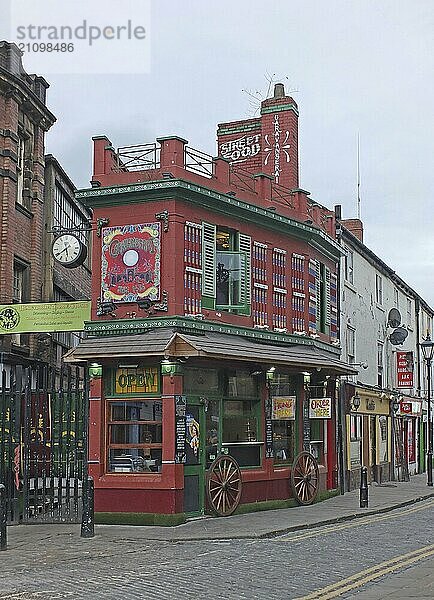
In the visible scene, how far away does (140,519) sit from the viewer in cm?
1948

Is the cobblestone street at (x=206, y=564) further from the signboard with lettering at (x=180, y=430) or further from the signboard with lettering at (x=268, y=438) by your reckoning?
the signboard with lettering at (x=268, y=438)

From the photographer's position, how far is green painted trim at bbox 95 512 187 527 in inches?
757

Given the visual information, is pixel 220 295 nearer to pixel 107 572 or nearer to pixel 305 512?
pixel 305 512

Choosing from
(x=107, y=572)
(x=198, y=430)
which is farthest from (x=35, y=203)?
(x=107, y=572)

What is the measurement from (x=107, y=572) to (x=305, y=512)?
369 inches

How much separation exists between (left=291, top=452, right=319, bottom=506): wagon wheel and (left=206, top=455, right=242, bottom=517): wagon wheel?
266cm

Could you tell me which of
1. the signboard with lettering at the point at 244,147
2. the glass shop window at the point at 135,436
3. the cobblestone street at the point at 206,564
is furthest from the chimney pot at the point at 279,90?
the cobblestone street at the point at 206,564

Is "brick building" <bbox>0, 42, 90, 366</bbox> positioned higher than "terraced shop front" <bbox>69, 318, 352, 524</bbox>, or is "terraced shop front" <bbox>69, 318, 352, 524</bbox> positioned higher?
"brick building" <bbox>0, 42, 90, 366</bbox>

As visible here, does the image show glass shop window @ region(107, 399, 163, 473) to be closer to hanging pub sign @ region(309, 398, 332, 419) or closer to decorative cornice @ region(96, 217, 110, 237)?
decorative cornice @ region(96, 217, 110, 237)

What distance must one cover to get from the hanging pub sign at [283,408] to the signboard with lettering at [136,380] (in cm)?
404

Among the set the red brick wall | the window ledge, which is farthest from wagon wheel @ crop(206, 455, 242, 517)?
the window ledge

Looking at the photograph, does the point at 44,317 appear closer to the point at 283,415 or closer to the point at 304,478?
the point at 283,415

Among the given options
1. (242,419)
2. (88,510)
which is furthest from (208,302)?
(88,510)

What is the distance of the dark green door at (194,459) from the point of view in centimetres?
2000
